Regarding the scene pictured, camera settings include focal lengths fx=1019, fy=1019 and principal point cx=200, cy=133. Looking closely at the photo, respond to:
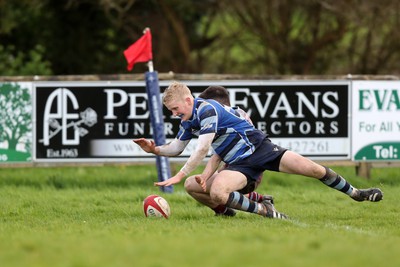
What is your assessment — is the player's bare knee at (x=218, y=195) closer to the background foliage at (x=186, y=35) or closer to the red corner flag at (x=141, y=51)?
the red corner flag at (x=141, y=51)

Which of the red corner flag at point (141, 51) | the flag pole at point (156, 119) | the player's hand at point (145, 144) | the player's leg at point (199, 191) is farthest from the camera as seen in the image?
the red corner flag at point (141, 51)

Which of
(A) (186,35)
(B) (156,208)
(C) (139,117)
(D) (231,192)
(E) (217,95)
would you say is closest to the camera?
(D) (231,192)

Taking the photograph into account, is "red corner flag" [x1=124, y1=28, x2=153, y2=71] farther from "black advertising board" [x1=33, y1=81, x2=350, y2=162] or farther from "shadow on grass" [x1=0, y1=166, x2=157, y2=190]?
"shadow on grass" [x1=0, y1=166, x2=157, y2=190]

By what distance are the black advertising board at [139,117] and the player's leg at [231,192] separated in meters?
5.76

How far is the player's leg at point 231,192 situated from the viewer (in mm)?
10562

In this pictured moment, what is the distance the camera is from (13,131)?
1653 centimetres

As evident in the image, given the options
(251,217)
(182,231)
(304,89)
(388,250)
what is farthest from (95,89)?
(388,250)

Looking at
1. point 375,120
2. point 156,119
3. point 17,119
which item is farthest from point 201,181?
point 375,120

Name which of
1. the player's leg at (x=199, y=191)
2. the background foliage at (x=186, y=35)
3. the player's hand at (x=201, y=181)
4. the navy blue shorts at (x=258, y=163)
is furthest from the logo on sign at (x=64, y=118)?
the background foliage at (x=186, y=35)

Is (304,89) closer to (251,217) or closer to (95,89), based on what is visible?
(95,89)

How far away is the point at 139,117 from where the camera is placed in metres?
16.7

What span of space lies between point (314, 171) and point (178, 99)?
1.68 metres

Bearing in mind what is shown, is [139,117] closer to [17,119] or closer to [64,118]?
[64,118]

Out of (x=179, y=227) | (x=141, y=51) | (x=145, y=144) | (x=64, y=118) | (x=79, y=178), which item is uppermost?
(x=141, y=51)
